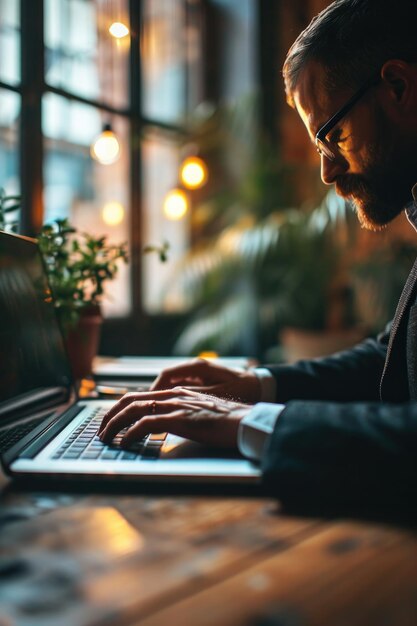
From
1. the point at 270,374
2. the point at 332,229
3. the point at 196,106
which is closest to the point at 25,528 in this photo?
the point at 270,374

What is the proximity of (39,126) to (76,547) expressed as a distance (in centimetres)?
271

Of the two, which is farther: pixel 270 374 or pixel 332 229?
pixel 332 229

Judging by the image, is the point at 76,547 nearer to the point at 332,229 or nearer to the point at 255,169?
the point at 332,229

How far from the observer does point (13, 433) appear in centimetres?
86

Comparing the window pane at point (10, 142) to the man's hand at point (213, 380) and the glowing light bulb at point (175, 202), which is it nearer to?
the glowing light bulb at point (175, 202)

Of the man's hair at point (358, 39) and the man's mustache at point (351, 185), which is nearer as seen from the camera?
the man's hair at point (358, 39)

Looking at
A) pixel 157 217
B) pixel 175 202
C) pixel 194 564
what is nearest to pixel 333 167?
pixel 194 564

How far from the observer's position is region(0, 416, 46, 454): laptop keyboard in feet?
2.61

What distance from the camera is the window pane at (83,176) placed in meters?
3.27

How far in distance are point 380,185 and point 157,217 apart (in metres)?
2.97

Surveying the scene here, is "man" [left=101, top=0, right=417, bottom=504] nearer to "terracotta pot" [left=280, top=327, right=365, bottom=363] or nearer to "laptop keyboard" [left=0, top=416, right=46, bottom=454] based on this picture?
"laptop keyboard" [left=0, top=416, right=46, bottom=454]

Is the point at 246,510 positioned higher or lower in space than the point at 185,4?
lower

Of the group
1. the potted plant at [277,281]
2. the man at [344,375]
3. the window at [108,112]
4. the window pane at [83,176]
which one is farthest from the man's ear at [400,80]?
the window pane at [83,176]

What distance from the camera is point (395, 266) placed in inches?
123
